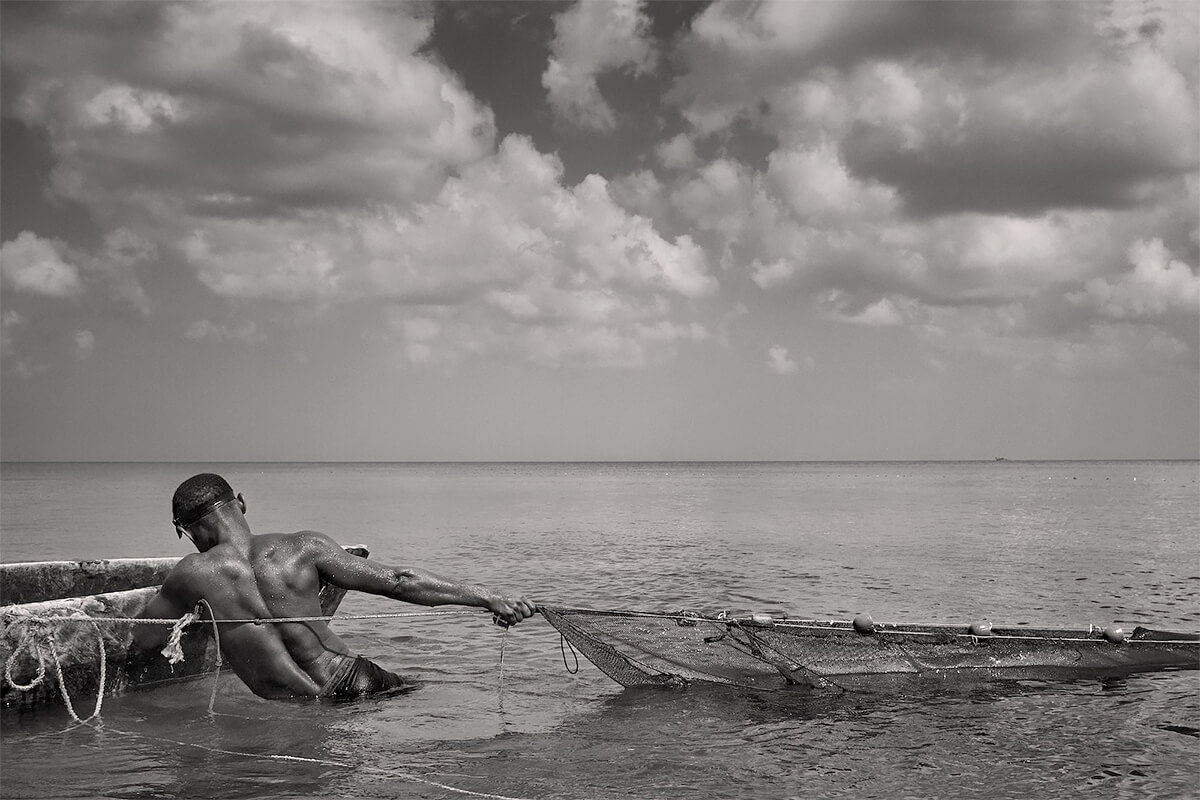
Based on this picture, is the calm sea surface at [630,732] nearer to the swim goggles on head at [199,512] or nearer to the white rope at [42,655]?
the white rope at [42,655]

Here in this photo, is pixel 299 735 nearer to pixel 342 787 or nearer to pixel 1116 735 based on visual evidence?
pixel 342 787

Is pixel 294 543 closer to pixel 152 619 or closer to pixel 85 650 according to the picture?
pixel 152 619

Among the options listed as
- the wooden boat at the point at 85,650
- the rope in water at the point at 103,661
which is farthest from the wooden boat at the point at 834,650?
the wooden boat at the point at 85,650

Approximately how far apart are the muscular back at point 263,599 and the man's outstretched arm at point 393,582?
0.26 feet

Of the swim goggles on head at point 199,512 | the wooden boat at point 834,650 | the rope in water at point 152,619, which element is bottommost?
the wooden boat at point 834,650

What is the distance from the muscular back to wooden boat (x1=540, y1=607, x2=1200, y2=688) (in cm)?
213

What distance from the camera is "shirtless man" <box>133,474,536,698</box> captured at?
255 inches

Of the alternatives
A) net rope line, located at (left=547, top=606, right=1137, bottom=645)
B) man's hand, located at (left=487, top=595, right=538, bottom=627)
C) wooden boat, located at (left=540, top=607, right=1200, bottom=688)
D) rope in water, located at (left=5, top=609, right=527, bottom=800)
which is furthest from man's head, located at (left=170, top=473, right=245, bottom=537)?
wooden boat, located at (left=540, top=607, right=1200, bottom=688)

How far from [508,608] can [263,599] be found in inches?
66.2

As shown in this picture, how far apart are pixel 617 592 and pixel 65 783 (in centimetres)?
957

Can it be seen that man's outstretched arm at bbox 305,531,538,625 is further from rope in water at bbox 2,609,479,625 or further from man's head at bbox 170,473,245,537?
man's head at bbox 170,473,245,537

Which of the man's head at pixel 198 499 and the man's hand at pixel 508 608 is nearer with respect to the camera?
the man's head at pixel 198 499

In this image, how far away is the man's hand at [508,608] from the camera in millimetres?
6875

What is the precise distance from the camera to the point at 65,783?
5.94 metres
